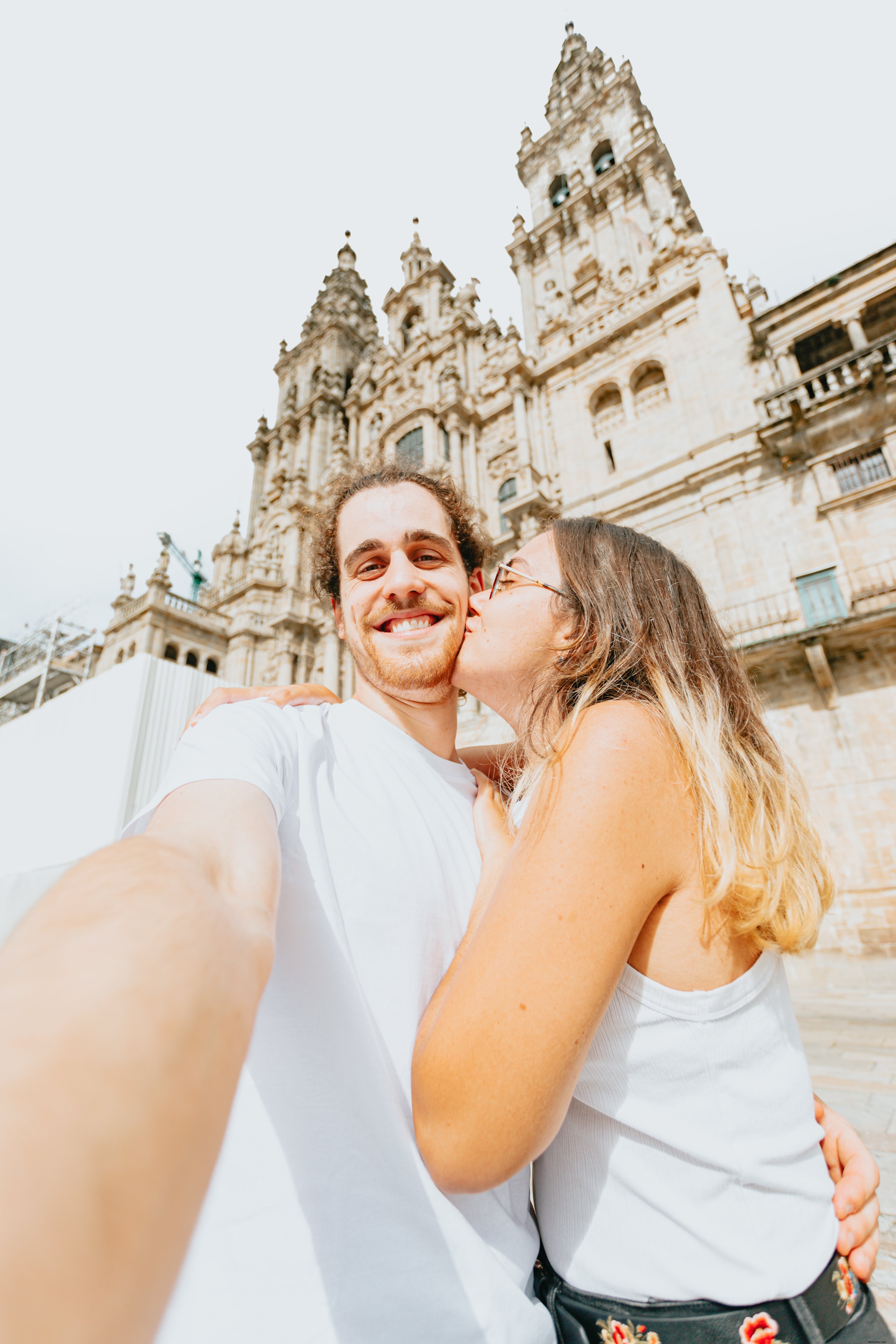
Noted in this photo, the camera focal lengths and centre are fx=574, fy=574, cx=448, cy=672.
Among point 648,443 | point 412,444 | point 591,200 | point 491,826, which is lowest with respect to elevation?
point 491,826

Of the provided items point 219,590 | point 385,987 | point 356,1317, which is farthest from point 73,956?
point 219,590

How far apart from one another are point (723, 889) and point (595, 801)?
13.3 inches

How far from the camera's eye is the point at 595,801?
3.69ft

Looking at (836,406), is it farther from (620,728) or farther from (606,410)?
(620,728)

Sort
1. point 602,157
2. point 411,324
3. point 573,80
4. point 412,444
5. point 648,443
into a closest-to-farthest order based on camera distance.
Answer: point 648,443 → point 412,444 → point 602,157 → point 573,80 → point 411,324

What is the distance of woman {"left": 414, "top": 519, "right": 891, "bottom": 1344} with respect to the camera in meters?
1.03

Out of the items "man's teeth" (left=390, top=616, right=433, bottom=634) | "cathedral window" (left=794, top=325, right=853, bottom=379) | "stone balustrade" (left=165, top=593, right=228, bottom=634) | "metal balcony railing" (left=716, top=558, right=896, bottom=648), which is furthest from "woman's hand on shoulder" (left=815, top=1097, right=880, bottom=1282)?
"stone balustrade" (left=165, top=593, right=228, bottom=634)

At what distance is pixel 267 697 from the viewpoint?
6.70 ft

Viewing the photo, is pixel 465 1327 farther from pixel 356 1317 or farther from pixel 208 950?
pixel 208 950

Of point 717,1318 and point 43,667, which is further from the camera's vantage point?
point 43,667

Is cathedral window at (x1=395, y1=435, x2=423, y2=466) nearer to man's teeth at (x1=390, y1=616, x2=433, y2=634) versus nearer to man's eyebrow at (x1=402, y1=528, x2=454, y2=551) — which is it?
man's eyebrow at (x1=402, y1=528, x2=454, y2=551)

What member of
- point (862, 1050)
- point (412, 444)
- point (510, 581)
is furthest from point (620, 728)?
point (412, 444)

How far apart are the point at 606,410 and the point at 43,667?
884 inches

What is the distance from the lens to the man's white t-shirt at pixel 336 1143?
975 millimetres
